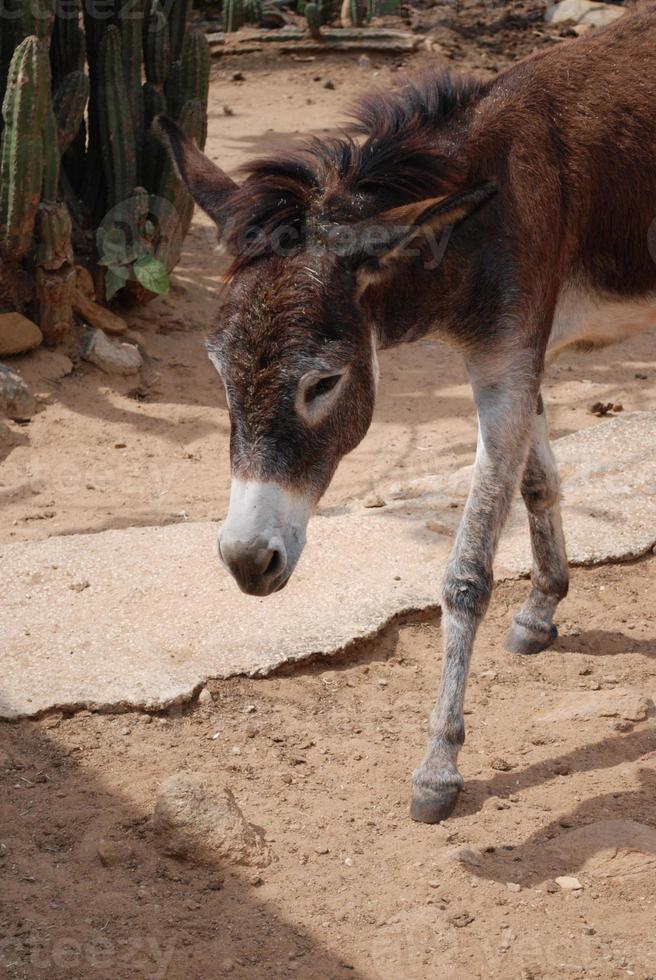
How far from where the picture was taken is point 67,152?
7.87 metres

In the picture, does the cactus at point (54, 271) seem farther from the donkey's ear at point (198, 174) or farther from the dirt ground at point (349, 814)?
the donkey's ear at point (198, 174)

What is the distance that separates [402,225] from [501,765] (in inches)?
73.4

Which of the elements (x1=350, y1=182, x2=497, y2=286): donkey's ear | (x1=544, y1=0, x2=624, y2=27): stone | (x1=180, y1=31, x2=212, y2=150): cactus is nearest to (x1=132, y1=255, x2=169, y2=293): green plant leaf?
(x1=180, y1=31, x2=212, y2=150): cactus

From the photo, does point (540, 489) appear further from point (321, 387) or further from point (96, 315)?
point (96, 315)

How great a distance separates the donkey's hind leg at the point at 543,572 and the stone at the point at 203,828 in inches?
64.6

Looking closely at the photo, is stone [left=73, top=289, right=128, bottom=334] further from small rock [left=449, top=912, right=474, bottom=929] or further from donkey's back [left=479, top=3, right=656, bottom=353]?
small rock [left=449, top=912, right=474, bottom=929]

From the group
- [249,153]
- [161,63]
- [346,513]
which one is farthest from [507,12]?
[346,513]

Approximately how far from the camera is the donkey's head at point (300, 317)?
10.5 feet

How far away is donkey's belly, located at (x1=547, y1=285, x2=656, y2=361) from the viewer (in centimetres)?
411

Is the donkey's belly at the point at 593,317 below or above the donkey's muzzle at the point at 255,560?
above

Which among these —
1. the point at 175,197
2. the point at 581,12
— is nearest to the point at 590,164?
the point at 175,197

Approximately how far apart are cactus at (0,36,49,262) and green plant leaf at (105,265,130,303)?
74 centimetres

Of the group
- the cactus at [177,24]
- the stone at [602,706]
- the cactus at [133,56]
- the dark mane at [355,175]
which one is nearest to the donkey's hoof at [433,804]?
the stone at [602,706]

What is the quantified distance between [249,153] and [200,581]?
273 inches
